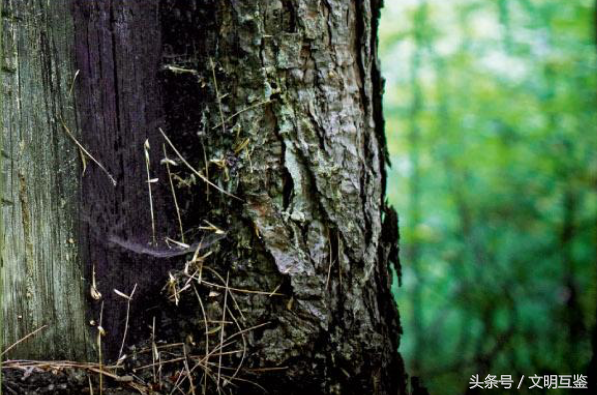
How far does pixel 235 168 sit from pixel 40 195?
21.8 inches

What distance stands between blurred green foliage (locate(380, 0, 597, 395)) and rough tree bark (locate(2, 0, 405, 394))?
2.20m

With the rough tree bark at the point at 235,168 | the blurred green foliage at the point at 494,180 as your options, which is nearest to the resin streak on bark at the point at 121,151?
the rough tree bark at the point at 235,168

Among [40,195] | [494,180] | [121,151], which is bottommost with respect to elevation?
[494,180]

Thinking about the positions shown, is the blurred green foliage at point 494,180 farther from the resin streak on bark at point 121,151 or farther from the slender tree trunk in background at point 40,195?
the slender tree trunk in background at point 40,195

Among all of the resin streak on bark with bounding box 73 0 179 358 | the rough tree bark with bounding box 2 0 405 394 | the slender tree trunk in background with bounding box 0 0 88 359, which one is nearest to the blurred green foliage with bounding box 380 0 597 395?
the rough tree bark with bounding box 2 0 405 394

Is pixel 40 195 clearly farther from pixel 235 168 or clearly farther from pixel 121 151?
pixel 235 168

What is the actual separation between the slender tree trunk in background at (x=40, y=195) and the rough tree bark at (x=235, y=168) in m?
0.05

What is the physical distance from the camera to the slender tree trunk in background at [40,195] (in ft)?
4.48

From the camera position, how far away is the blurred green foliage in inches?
142

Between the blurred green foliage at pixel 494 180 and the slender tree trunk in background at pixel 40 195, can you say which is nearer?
the slender tree trunk in background at pixel 40 195

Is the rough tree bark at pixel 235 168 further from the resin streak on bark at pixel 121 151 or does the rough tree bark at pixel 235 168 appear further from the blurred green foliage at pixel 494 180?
the blurred green foliage at pixel 494 180

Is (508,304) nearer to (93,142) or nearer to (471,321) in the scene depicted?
(471,321)

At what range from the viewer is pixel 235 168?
1.45 m

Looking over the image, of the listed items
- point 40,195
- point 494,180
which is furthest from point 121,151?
point 494,180
